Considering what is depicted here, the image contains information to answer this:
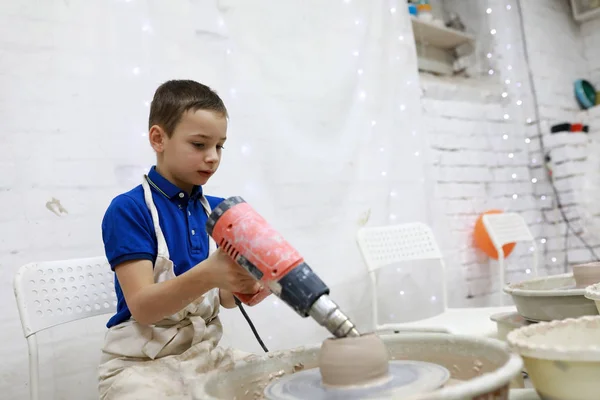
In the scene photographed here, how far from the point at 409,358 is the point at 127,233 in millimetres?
557

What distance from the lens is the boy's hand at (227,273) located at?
666 mm

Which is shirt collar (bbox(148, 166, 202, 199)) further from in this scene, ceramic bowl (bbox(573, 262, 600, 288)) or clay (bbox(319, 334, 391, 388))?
ceramic bowl (bbox(573, 262, 600, 288))

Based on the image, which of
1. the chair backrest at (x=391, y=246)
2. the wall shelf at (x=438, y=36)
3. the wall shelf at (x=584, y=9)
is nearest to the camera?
the chair backrest at (x=391, y=246)

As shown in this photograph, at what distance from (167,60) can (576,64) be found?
8.26 feet

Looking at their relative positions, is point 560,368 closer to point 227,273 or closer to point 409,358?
point 409,358

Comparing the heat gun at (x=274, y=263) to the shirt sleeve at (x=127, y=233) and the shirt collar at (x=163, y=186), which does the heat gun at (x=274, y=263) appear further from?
the shirt collar at (x=163, y=186)

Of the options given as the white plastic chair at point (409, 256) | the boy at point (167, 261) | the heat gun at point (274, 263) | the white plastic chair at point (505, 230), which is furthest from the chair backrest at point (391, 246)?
the heat gun at point (274, 263)

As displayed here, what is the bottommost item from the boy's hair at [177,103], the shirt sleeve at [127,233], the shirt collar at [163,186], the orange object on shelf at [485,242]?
the orange object on shelf at [485,242]

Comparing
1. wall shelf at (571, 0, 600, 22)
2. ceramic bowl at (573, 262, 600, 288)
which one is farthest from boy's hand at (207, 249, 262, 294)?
wall shelf at (571, 0, 600, 22)

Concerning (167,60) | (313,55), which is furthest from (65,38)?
(313,55)

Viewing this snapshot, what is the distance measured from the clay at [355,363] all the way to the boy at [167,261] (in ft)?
0.77

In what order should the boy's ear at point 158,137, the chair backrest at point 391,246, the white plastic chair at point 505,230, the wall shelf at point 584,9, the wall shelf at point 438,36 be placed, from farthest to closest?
the wall shelf at point 584,9
the wall shelf at point 438,36
the white plastic chair at point 505,230
the chair backrest at point 391,246
the boy's ear at point 158,137

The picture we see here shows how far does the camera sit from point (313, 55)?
2.01 metres

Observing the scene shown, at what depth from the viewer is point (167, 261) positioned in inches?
37.5
